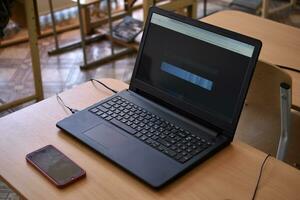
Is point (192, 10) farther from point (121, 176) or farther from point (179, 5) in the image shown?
point (121, 176)

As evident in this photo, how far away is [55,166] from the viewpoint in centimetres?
103

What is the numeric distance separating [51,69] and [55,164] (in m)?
2.28

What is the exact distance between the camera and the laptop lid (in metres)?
1.06

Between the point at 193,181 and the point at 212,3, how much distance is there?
12.0 ft

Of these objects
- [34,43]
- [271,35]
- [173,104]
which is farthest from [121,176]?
[34,43]

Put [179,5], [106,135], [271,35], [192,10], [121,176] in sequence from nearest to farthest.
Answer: [121,176]
[106,135]
[271,35]
[179,5]
[192,10]

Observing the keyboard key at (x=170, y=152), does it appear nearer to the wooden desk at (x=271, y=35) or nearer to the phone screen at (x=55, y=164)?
the phone screen at (x=55, y=164)

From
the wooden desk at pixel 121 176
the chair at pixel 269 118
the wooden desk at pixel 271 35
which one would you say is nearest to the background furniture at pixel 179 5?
the wooden desk at pixel 271 35

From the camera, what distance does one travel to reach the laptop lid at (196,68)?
1064mm

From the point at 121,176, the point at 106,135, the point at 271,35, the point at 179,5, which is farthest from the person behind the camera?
the point at 179,5

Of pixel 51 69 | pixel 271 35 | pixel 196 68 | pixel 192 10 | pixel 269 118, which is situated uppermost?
pixel 196 68

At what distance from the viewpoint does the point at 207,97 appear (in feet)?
3.68

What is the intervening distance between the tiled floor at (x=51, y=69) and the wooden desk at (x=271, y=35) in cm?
110

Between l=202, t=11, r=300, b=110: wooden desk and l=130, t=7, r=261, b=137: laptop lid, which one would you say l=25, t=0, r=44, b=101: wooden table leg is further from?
l=130, t=7, r=261, b=137: laptop lid
